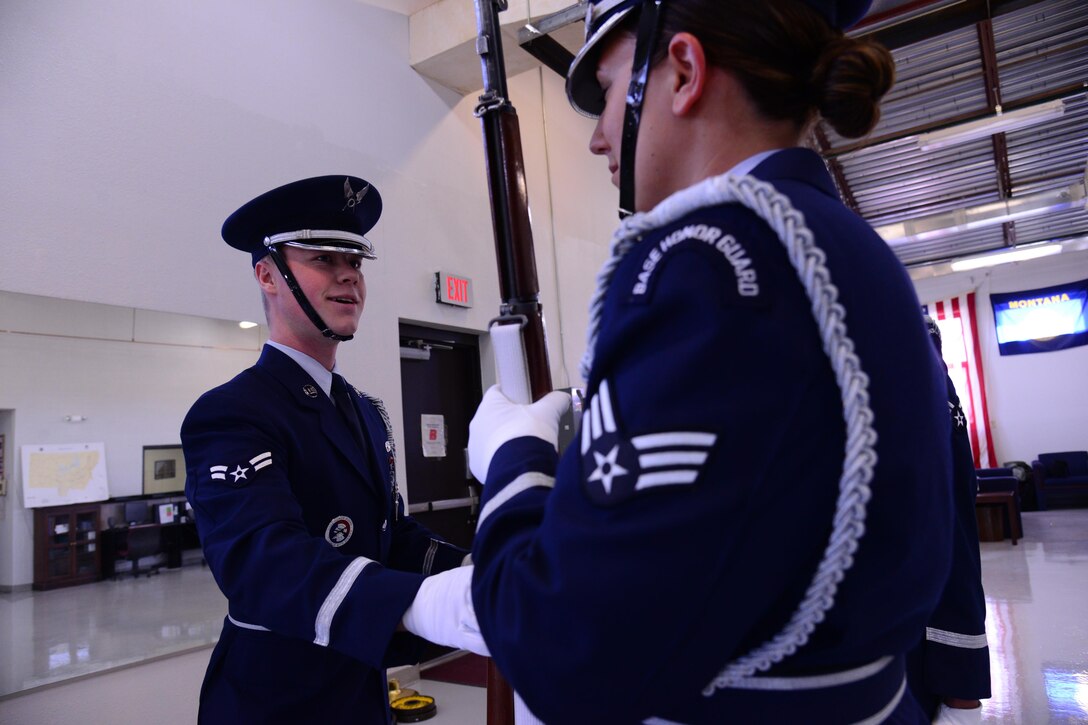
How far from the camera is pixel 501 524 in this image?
2.12 feet

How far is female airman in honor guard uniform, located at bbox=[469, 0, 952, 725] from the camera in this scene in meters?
0.52

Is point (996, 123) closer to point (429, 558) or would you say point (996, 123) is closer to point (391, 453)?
point (391, 453)

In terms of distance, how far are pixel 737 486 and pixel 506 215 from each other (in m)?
1.19

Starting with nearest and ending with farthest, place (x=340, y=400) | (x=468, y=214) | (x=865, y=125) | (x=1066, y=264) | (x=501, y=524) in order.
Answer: (x=501, y=524) → (x=865, y=125) → (x=340, y=400) → (x=468, y=214) → (x=1066, y=264)

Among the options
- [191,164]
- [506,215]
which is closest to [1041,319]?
[191,164]

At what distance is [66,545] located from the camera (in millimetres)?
2895

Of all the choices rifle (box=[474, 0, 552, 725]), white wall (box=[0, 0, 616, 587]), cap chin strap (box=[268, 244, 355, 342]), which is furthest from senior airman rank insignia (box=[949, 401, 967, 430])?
white wall (box=[0, 0, 616, 587])

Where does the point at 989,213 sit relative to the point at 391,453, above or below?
above

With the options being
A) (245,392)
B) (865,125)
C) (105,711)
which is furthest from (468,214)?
(865,125)

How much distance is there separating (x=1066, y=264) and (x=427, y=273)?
42.2 ft

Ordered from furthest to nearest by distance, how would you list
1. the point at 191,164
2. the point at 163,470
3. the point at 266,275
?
the point at 191,164
the point at 163,470
the point at 266,275

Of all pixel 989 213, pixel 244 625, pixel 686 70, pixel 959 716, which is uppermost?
pixel 989 213

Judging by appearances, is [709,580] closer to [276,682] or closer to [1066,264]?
[276,682]

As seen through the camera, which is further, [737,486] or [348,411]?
[348,411]
